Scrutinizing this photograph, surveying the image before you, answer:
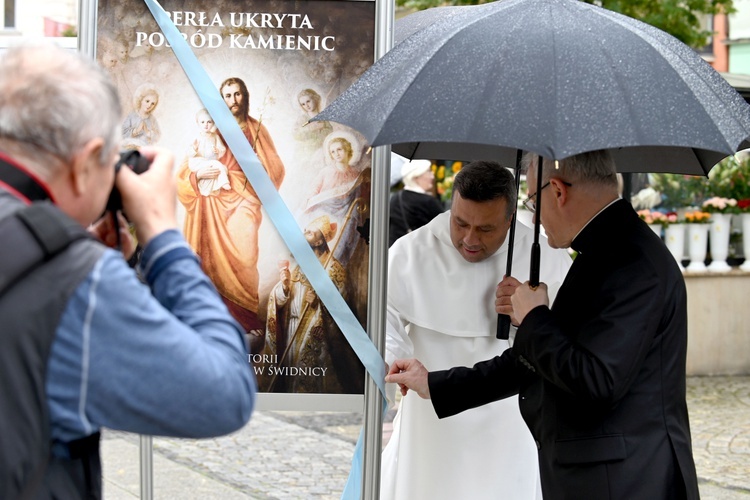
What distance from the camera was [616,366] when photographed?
9.32ft

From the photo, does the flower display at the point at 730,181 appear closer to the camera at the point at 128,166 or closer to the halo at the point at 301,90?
the halo at the point at 301,90

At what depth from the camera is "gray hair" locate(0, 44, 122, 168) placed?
1686mm

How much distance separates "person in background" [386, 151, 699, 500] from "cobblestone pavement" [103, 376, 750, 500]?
345cm

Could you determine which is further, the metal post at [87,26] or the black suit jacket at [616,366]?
the metal post at [87,26]

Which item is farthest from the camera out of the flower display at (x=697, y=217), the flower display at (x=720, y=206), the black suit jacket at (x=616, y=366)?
the flower display at (x=720, y=206)

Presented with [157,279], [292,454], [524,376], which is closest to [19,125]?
[157,279]

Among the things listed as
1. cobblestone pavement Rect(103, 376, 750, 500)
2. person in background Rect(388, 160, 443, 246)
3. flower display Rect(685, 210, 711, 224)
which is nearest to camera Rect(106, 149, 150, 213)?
cobblestone pavement Rect(103, 376, 750, 500)

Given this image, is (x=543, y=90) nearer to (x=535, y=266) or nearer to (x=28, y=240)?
(x=535, y=266)

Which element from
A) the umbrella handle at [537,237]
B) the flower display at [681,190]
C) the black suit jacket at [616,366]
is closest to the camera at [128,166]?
the black suit jacket at [616,366]

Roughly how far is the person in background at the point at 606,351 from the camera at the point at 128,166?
141cm

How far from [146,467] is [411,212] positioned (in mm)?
5938

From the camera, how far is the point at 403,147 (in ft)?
13.6

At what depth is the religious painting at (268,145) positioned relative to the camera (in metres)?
3.13

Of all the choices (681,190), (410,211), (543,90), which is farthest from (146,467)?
(681,190)
